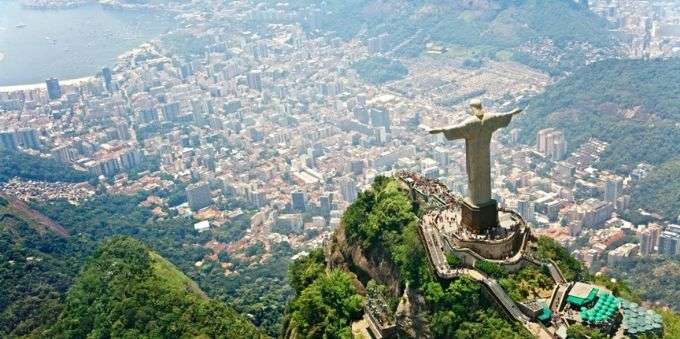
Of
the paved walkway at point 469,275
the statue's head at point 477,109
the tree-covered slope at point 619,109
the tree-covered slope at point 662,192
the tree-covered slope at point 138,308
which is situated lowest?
the tree-covered slope at point 662,192

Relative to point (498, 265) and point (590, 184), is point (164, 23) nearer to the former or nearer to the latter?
point (590, 184)

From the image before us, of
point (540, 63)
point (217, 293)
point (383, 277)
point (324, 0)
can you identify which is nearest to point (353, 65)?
point (540, 63)

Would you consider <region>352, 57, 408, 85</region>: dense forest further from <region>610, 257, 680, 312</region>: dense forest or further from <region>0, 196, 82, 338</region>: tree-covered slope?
<region>0, 196, 82, 338</region>: tree-covered slope

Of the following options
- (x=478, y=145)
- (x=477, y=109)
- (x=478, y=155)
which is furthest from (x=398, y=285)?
(x=477, y=109)

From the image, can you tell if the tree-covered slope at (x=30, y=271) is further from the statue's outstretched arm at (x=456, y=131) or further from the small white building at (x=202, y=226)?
the statue's outstretched arm at (x=456, y=131)

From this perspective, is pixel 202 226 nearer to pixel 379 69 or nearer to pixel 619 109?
pixel 619 109

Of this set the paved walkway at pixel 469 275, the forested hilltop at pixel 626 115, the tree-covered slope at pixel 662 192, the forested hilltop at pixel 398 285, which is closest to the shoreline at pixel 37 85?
the forested hilltop at pixel 626 115
